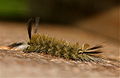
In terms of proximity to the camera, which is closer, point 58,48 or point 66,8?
point 58,48

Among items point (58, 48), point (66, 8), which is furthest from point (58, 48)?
point (66, 8)

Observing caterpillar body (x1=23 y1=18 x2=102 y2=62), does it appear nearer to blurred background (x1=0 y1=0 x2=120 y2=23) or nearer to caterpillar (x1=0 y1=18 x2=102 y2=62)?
caterpillar (x1=0 y1=18 x2=102 y2=62)

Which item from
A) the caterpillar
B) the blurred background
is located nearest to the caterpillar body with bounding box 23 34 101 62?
the caterpillar

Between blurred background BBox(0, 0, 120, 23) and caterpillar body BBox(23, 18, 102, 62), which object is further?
blurred background BBox(0, 0, 120, 23)

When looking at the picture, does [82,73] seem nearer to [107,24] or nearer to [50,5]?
[107,24]

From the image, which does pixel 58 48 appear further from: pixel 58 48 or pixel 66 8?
pixel 66 8

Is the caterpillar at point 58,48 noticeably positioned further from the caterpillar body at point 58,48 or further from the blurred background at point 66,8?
the blurred background at point 66,8

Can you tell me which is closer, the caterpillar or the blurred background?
the caterpillar

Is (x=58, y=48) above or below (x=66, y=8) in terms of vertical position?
below

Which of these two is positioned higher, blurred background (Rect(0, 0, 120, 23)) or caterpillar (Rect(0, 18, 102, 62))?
blurred background (Rect(0, 0, 120, 23))

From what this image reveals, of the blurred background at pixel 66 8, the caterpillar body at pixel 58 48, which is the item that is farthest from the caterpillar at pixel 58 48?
the blurred background at pixel 66 8

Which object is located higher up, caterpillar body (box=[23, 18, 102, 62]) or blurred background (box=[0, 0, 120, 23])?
blurred background (box=[0, 0, 120, 23])

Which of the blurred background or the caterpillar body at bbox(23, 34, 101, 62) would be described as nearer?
the caterpillar body at bbox(23, 34, 101, 62)
